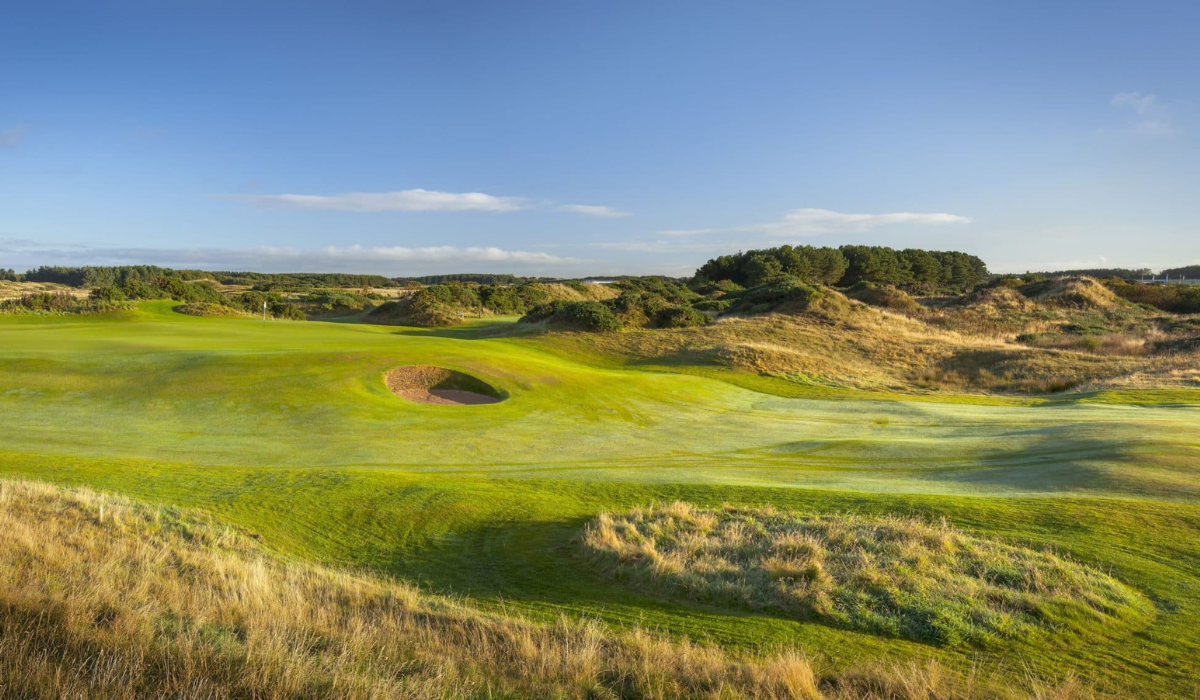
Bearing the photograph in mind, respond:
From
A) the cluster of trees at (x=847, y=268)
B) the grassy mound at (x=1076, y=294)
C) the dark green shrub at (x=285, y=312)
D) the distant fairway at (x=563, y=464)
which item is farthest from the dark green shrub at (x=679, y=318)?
the cluster of trees at (x=847, y=268)

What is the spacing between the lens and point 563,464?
496 inches

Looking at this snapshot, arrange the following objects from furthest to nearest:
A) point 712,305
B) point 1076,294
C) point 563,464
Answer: point 1076,294 → point 712,305 → point 563,464

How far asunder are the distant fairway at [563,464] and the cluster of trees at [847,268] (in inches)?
2387

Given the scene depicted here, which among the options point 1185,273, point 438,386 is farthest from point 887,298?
point 1185,273

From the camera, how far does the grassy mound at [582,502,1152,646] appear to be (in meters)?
5.87

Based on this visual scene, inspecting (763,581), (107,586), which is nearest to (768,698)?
(763,581)

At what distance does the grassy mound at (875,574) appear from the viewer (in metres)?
5.87

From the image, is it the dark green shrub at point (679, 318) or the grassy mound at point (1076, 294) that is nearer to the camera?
the dark green shrub at point (679, 318)

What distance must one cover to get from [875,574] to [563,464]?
6.96 metres

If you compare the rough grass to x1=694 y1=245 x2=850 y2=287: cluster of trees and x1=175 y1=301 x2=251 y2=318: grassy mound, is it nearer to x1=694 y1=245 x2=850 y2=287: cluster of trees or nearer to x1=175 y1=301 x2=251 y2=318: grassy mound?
x1=175 y1=301 x2=251 y2=318: grassy mound

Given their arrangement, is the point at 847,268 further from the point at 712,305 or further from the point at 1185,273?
the point at 1185,273

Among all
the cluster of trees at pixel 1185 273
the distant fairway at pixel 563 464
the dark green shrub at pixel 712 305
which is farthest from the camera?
the cluster of trees at pixel 1185 273

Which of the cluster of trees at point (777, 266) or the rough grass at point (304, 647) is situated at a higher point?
the cluster of trees at point (777, 266)

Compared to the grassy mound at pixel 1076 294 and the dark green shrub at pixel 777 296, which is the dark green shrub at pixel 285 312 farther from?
the grassy mound at pixel 1076 294
